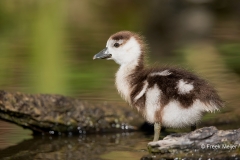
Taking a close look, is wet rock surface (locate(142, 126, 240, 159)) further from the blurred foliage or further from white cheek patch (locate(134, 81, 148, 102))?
the blurred foliage

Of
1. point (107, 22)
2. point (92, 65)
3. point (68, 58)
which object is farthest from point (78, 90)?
point (107, 22)

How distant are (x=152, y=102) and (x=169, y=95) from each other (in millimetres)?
154

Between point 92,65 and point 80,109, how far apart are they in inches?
95.6

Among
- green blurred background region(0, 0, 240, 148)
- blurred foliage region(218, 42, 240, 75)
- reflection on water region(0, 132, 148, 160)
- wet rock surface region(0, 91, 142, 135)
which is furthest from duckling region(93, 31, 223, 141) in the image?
blurred foliage region(218, 42, 240, 75)

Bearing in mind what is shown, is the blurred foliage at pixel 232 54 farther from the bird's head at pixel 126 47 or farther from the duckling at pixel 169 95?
the duckling at pixel 169 95

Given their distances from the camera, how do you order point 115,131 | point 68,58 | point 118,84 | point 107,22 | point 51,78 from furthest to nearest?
point 107,22, point 68,58, point 51,78, point 115,131, point 118,84

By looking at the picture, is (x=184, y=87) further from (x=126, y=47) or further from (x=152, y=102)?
(x=126, y=47)

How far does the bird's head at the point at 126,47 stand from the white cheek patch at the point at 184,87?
30.8 inches

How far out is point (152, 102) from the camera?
548 cm

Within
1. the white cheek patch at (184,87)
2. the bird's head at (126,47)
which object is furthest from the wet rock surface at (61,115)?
the white cheek patch at (184,87)

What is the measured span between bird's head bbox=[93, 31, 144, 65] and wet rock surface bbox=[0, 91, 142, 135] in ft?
2.32

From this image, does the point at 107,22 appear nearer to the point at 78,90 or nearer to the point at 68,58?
the point at 68,58

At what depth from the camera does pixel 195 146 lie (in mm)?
5145

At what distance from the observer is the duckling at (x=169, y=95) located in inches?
209
